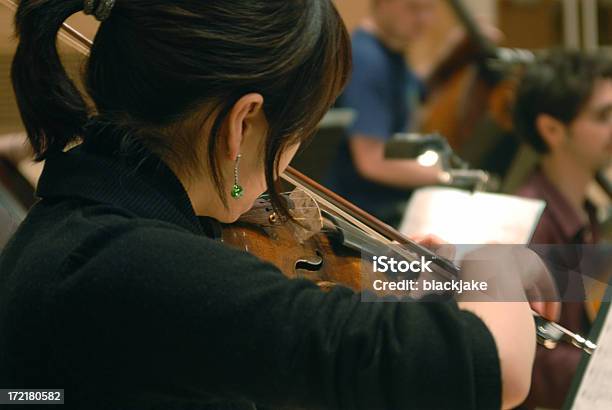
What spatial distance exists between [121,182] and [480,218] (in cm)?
76

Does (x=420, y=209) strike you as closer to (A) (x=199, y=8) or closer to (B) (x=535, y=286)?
(B) (x=535, y=286)

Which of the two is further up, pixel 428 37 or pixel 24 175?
pixel 24 175

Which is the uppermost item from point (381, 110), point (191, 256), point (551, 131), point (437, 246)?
point (191, 256)

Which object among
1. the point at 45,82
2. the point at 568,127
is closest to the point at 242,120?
the point at 45,82

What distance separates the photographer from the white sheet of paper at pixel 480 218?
1.37m

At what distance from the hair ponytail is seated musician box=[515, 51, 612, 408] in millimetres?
1109

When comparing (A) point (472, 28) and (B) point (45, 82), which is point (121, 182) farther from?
(A) point (472, 28)

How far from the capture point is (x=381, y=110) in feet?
7.89

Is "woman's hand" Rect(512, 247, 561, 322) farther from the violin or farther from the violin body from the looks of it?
the violin body

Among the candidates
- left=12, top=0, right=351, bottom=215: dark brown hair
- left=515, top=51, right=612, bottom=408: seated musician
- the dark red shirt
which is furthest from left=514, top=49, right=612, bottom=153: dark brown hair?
left=12, top=0, right=351, bottom=215: dark brown hair

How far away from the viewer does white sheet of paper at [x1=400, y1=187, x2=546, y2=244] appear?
137 cm

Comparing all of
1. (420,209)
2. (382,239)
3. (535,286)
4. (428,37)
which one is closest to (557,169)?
(420,209)

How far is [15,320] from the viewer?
698 mm

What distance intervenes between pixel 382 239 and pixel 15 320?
42 centimetres
